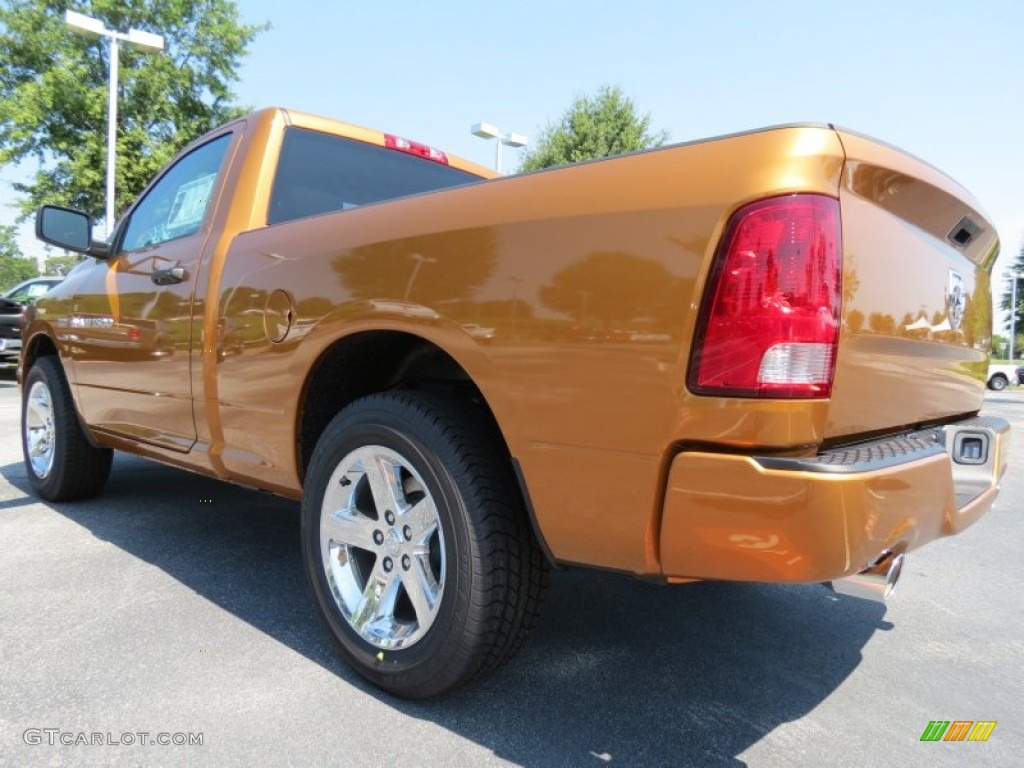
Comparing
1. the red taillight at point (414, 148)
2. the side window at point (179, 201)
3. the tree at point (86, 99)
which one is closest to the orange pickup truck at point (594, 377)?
the side window at point (179, 201)

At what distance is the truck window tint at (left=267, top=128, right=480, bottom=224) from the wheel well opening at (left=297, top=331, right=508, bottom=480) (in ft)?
2.81

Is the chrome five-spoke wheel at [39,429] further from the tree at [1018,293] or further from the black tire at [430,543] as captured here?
the tree at [1018,293]

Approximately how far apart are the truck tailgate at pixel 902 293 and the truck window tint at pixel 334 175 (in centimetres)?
199

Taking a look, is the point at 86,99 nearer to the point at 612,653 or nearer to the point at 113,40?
the point at 113,40

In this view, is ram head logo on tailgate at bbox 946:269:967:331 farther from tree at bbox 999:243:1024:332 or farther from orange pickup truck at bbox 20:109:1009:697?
tree at bbox 999:243:1024:332

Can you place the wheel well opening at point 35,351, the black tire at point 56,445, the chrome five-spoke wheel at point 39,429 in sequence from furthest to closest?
the wheel well opening at point 35,351 → the chrome five-spoke wheel at point 39,429 → the black tire at point 56,445

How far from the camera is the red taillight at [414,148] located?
134 inches

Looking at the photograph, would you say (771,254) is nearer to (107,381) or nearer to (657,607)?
(657,607)

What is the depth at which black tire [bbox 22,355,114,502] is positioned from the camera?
391 cm

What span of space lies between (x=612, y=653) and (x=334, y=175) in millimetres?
2249

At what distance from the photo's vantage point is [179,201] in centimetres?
338

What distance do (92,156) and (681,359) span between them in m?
21.1

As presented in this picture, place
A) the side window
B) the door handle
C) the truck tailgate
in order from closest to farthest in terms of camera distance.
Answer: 1. the truck tailgate
2. the door handle
3. the side window

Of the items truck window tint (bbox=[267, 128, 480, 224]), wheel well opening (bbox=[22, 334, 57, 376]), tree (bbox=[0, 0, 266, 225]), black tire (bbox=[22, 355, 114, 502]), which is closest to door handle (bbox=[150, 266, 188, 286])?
truck window tint (bbox=[267, 128, 480, 224])
